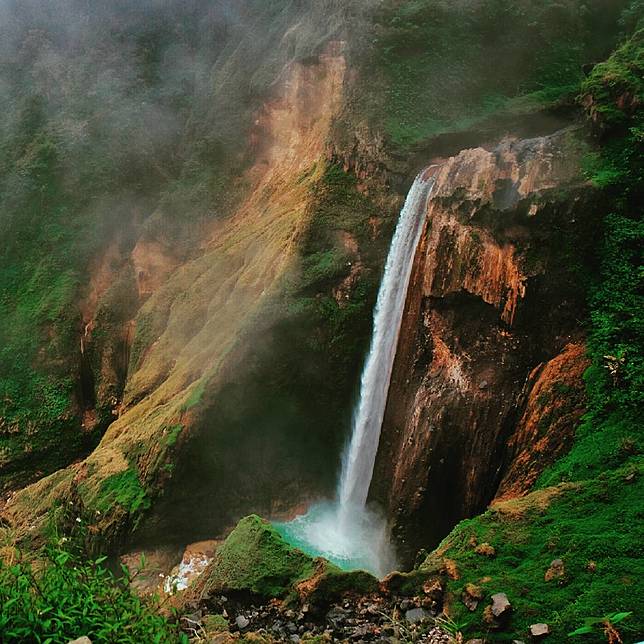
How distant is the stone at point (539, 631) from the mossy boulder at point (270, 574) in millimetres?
2012

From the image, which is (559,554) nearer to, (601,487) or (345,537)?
(601,487)

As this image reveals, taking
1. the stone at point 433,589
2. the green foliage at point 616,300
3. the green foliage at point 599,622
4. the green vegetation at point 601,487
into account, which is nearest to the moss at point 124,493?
the green vegetation at point 601,487

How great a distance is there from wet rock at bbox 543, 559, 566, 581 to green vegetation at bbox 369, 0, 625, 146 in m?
11.7

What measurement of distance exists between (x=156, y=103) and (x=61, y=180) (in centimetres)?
523

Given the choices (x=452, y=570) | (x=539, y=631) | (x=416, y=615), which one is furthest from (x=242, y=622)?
(x=539, y=631)

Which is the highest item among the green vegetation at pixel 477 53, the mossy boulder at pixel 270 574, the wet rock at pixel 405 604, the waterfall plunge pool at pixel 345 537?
the green vegetation at pixel 477 53

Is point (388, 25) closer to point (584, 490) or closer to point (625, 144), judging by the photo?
point (625, 144)

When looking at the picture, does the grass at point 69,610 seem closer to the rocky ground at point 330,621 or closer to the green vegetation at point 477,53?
the rocky ground at point 330,621

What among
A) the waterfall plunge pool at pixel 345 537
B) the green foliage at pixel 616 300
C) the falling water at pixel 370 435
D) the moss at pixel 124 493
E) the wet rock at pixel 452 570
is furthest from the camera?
the moss at pixel 124 493

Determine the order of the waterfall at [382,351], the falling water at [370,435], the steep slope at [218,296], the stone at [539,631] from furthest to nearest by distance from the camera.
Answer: the steep slope at [218,296] < the waterfall at [382,351] < the falling water at [370,435] < the stone at [539,631]

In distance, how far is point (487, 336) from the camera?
10453mm

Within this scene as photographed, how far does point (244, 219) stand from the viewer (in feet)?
62.1

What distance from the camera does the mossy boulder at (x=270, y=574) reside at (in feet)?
24.2

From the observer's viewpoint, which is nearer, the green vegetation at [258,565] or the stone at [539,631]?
the stone at [539,631]
